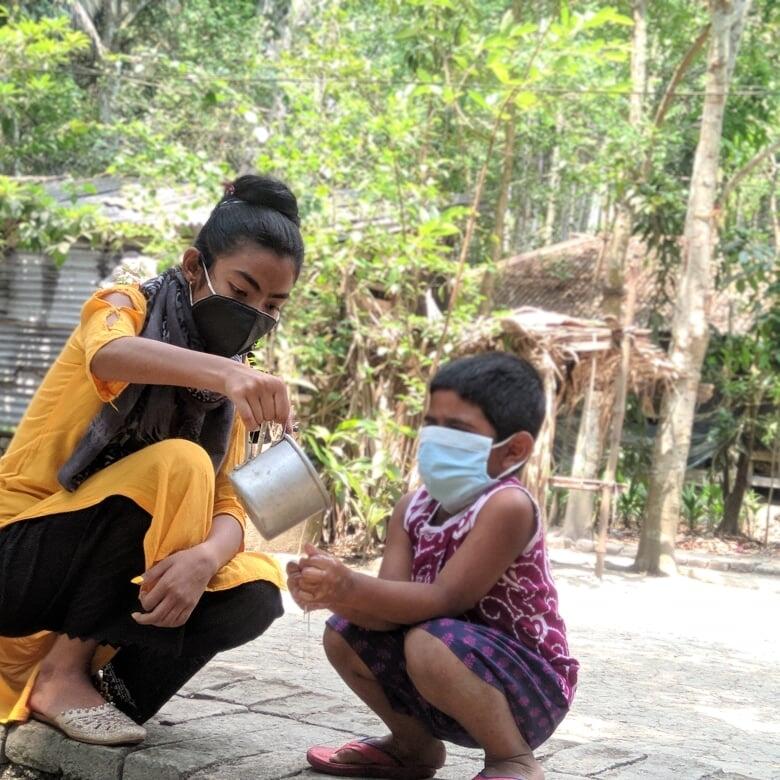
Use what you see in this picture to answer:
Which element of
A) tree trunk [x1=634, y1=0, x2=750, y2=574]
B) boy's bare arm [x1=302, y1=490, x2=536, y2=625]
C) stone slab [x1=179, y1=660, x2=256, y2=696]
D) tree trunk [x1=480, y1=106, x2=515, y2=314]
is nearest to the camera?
boy's bare arm [x1=302, y1=490, x2=536, y2=625]

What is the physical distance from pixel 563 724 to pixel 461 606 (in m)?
1.36

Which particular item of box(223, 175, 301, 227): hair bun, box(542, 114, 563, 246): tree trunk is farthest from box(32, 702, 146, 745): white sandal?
box(542, 114, 563, 246): tree trunk

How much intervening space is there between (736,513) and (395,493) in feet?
30.4

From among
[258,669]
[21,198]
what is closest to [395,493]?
[21,198]

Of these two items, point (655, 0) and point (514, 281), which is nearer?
point (655, 0)

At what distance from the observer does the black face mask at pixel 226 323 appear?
2.51 metres

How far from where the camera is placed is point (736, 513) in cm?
1673

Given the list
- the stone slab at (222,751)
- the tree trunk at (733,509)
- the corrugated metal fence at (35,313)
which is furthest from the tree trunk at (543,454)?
the tree trunk at (733,509)

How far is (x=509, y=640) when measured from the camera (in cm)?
235

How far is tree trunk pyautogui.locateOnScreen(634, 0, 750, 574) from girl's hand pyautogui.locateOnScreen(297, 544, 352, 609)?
31.0ft

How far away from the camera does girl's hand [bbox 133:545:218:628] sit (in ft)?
7.61

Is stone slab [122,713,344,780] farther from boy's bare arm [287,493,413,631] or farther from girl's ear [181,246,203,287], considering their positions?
girl's ear [181,246,203,287]

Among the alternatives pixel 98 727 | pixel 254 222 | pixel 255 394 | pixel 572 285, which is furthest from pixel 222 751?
pixel 572 285

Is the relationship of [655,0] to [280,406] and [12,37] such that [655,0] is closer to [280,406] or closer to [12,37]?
[12,37]
